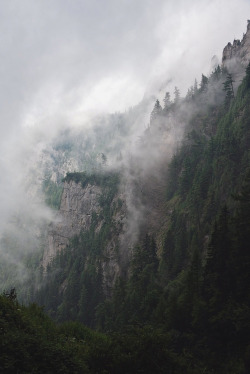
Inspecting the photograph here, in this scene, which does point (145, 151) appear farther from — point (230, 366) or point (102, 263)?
point (230, 366)

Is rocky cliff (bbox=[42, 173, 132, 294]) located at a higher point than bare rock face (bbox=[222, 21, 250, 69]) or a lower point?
lower

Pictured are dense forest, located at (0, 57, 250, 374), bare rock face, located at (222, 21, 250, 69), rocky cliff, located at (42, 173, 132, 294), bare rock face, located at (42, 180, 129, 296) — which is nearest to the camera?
dense forest, located at (0, 57, 250, 374)

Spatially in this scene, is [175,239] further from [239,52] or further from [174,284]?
[239,52]

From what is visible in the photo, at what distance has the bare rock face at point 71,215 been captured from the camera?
160 m

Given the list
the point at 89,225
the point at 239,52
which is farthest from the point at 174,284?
the point at 239,52

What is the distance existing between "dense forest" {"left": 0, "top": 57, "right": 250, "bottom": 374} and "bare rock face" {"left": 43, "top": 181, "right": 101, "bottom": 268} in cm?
652

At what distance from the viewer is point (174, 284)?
206 ft

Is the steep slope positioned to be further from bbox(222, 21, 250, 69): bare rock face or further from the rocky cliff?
bbox(222, 21, 250, 69): bare rock face

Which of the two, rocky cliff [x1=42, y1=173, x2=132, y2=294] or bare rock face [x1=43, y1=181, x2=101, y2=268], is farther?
bare rock face [x1=43, y1=181, x2=101, y2=268]

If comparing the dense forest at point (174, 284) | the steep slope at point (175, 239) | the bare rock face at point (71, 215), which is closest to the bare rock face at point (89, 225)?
the bare rock face at point (71, 215)

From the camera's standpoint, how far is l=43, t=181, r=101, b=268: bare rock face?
160m

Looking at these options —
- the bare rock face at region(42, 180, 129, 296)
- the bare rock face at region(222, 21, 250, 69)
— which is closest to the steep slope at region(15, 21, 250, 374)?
the bare rock face at region(42, 180, 129, 296)

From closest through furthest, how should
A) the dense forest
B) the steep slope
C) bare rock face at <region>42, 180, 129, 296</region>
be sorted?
the dense forest, the steep slope, bare rock face at <region>42, 180, 129, 296</region>

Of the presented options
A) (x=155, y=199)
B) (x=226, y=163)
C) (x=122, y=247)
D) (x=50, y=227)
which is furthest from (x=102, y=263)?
(x=50, y=227)
